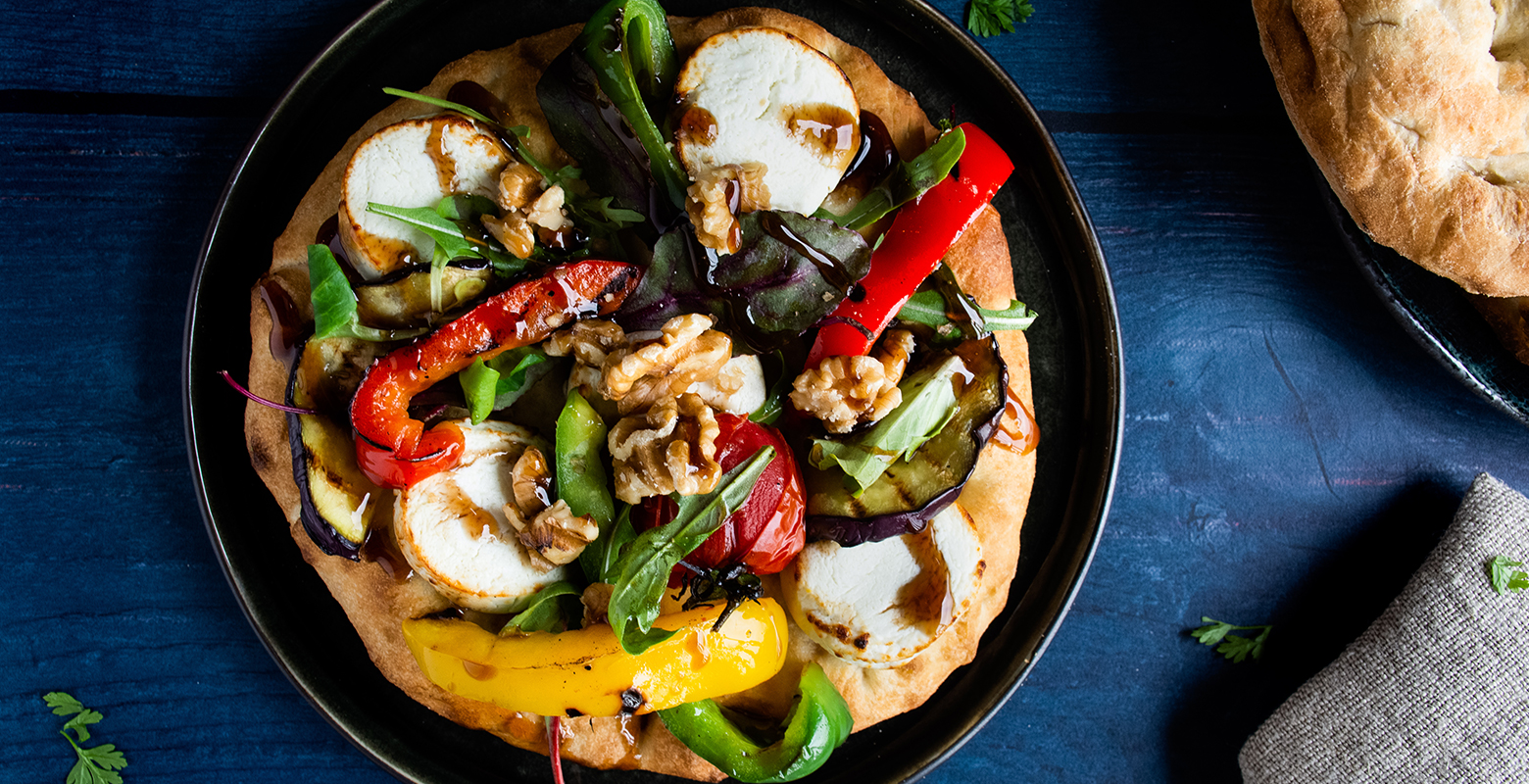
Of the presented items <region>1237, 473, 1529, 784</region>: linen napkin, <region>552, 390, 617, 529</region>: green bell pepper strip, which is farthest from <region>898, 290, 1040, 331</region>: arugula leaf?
<region>1237, 473, 1529, 784</region>: linen napkin

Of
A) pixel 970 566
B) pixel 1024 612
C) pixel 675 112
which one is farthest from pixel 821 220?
pixel 1024 612

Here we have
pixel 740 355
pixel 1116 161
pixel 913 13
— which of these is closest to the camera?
pixel 740 355

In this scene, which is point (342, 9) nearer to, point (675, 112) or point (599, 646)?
point (675, 112)

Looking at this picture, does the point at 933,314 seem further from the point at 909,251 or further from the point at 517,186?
the point at 517,186

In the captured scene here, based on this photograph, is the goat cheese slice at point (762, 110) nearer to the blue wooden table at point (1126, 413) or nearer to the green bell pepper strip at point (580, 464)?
the green bell pepper strip at point (580, 464)

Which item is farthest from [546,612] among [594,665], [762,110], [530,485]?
[762,110]

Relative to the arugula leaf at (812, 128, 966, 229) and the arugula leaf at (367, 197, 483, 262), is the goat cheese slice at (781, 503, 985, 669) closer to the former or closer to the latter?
the arugula leaf at (812, 128, 966, 229)
